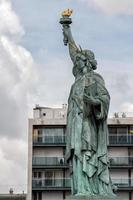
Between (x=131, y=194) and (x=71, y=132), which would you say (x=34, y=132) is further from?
(x=71, y=132)

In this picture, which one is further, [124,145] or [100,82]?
[124,145]

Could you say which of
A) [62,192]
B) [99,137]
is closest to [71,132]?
[99,137]

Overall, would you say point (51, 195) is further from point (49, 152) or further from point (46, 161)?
point (49, 152)

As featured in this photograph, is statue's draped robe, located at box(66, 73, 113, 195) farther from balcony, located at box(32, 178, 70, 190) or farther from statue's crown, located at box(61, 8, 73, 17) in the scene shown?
balcony, located at box(32, 178, 70, 190)

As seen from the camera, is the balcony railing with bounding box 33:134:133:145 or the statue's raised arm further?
the balcony railing with bounding box 33:134:133:145

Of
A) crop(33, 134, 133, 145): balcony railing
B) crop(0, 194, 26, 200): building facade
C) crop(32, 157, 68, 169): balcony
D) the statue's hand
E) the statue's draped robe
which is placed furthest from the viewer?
crop(0, 194, 26, 200): building facade

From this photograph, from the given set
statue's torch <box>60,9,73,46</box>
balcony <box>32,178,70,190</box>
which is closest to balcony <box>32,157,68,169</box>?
balcony <box>32,178,70,190</box>

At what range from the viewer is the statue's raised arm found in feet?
102

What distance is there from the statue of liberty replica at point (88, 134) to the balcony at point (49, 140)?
7623cm

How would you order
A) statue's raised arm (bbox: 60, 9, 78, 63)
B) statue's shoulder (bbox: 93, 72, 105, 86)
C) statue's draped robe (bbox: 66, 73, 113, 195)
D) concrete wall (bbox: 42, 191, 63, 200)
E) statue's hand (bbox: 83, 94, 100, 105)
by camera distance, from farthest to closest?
concrete wall (bbox: 42, 191, 63, 200) < statue's raised arm (bbox: 60, 9, 78, 63) < statue's shoulder (bbox: 93, 72, 105, 86) < statue's draped robe (bbox: 66, 73, 113, 195) < statue's hand (bbox: 83, 94, 100, 105)

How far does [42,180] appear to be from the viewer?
106m

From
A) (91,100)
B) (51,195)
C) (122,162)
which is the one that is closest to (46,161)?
(51,195)

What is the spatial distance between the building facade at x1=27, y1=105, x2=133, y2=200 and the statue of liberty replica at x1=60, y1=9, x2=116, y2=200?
7405 centimetres

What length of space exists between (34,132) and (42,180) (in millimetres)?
6856
